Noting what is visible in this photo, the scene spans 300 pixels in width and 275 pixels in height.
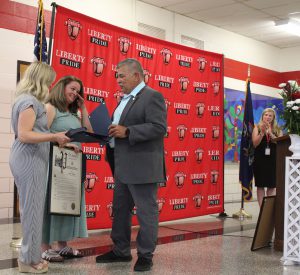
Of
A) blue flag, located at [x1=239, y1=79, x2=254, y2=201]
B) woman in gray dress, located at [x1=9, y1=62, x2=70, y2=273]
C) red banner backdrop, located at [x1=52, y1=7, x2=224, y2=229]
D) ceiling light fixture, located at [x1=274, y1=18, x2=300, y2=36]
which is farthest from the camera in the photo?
ceiling light fixture, located at [x1=274, y1=18, x2=300, y2=36]

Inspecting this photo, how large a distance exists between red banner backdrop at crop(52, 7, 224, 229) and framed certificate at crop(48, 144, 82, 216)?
1301mm

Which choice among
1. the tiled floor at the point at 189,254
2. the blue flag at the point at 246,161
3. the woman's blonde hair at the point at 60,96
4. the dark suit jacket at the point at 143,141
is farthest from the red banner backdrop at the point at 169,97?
the dark suit jacket at the point at 143,141

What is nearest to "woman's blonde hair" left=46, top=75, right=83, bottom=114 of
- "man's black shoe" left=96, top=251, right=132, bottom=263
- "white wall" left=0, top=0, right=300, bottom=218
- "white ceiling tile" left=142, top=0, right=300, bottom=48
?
"man's black shoe" left=96, top=251, right=132, bottom=263

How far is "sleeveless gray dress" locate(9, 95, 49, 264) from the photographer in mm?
2967

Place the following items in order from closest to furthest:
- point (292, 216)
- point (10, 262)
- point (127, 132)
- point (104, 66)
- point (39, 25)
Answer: point (127, 132) < point (10, 262) < point (292, 216) < point (39, 25) < point (104, 66)

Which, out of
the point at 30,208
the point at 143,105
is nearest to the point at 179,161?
the point at 143,105

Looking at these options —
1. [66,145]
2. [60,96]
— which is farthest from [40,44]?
[66,145]

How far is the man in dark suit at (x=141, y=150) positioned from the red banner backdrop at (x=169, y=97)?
1341 mm

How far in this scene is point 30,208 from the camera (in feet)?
9.84

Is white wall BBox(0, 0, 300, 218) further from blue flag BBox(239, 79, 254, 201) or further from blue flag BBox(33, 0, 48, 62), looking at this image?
blue flag BBox(239, 79, 254, 201)

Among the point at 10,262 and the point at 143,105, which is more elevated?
the point at 143,105

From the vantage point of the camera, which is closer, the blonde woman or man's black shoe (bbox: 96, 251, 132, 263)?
man's black shoe (bbox: 96, 251, 132, 263)

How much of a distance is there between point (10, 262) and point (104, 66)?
7.86 feet

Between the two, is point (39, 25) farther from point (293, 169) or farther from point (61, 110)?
point (293, 169)
